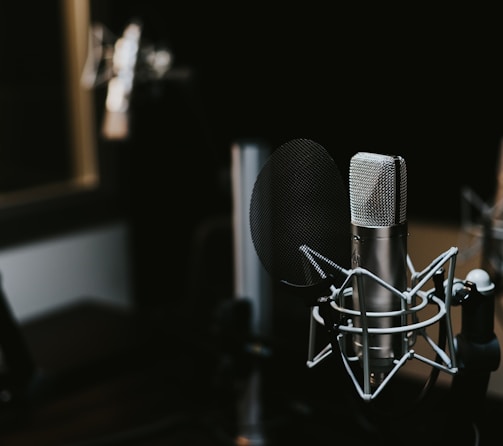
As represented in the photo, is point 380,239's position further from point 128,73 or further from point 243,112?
point 243,112

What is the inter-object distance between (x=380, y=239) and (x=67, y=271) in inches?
84.4

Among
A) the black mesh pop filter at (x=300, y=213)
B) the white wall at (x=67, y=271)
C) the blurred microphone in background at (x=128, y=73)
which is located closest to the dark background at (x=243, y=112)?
the white wall at (x=67, y=271)

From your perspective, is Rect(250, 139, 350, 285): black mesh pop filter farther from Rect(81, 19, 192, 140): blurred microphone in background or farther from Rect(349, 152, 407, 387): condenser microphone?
Rect(81, 19, 192, 140): blurred microphone in background

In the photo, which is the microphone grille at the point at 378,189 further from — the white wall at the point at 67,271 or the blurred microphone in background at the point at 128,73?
the white wall at the point at 67,271

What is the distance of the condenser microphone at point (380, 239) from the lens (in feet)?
2.30

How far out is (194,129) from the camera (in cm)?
280

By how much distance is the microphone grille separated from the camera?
0.70 m

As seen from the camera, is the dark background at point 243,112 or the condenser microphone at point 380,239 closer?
the condenser microphone at point 380,239

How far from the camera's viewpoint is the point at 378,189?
70 cm

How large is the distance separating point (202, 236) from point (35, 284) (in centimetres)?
80

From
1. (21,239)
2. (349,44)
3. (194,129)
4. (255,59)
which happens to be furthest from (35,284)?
(349,44)

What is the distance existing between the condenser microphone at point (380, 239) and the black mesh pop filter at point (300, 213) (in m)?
0.02

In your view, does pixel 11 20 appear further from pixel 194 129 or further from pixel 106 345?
pixel 106 345

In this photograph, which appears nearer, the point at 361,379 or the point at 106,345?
the point at 361,379
